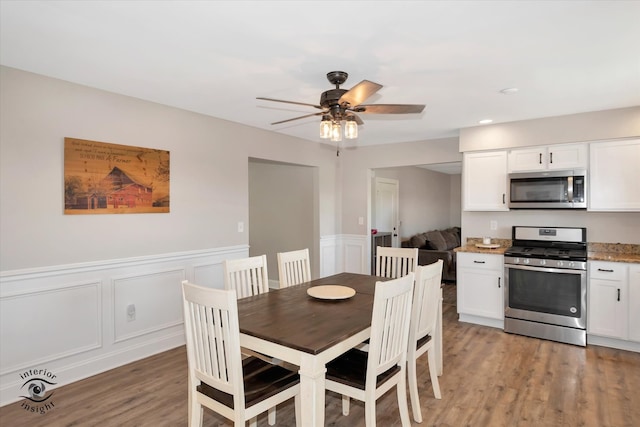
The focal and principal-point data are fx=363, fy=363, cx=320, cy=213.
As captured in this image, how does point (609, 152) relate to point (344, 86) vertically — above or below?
below

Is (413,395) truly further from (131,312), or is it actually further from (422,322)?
(131,312)

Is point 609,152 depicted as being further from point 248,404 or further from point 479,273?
point 248,404

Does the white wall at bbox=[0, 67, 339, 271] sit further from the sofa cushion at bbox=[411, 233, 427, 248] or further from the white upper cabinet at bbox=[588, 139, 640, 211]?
the white upper cabinet at bbox=[588, 139, 640, 211]

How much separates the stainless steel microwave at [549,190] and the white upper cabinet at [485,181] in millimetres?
124

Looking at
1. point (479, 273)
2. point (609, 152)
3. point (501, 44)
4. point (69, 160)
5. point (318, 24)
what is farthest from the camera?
point (479, 273)

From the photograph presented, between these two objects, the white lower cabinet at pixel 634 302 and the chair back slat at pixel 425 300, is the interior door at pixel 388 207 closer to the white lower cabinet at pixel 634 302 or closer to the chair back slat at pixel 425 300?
the white lower cabinet at pixel 634 302

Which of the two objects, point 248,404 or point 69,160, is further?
point 69,160

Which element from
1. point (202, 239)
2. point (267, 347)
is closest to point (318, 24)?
point (267, 347)

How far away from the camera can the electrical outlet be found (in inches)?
130

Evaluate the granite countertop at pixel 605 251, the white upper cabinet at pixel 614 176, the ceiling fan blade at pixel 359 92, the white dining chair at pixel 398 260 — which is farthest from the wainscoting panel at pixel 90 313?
the white upper cabinet at pixel 614 176

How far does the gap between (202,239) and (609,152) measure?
172 inches

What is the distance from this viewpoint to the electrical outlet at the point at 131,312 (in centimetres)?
331

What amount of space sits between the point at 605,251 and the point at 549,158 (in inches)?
46.1

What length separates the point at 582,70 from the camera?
2.69 metres
